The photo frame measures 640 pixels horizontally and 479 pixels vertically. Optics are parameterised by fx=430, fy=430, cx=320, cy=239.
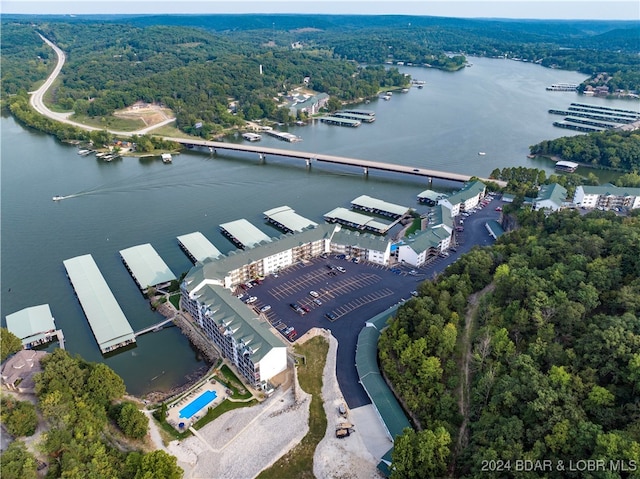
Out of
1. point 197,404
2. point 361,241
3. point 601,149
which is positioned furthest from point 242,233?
point 601,149

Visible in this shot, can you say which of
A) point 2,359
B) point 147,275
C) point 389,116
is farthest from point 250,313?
point 389,116

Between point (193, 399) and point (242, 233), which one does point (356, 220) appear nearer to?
point (242, 233)

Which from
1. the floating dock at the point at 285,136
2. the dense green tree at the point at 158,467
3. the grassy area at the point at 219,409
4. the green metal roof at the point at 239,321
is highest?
the green metal roof at the point at 239,321

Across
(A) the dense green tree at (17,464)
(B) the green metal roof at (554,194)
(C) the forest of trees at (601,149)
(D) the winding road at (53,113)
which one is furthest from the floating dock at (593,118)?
(A) the dense green tree at (17,464)

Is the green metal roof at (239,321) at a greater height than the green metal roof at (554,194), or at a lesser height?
lesser

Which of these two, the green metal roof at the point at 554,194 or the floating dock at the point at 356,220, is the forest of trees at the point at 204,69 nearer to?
the floating dock at the point at 356,220

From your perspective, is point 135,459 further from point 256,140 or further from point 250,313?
point 256,140

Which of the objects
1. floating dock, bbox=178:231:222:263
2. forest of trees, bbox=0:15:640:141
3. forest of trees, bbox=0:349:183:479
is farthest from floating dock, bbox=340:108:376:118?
forest of trees, bbox=0:349:183:479
